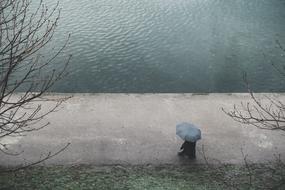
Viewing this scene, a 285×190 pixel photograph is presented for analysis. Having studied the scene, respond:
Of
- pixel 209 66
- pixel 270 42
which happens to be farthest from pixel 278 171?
pixel 270 42

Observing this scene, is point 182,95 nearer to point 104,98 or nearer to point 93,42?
point 104,98

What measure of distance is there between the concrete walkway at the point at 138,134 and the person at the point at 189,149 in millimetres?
203

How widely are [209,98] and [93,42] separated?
6768mm

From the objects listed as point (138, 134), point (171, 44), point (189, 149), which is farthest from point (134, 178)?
point (171, 44)

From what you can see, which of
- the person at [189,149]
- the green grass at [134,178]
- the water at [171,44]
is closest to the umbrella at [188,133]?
the person at [189,149]

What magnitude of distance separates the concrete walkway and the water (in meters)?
2.40

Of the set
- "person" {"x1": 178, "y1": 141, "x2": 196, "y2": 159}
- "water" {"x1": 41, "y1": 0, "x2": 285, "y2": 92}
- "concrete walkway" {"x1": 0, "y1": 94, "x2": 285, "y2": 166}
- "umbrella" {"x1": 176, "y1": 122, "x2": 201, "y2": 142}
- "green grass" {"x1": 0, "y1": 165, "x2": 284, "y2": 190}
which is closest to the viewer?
"green grass" {"x1": 0, "y1": 165, "x2": 284, "y2": 190}

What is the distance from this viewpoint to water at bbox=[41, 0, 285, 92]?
14.6 meters

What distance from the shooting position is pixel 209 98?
1222cm

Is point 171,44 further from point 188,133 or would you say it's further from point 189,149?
point 188,133

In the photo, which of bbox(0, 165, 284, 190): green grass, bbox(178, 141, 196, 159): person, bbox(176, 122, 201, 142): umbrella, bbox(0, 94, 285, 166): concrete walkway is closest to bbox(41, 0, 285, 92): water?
bbox(0, 94, 285, 166): concrete walkway

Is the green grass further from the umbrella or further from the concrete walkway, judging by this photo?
the umbrella

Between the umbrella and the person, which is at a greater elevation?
the umbrella

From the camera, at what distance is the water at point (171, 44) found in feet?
48.0
